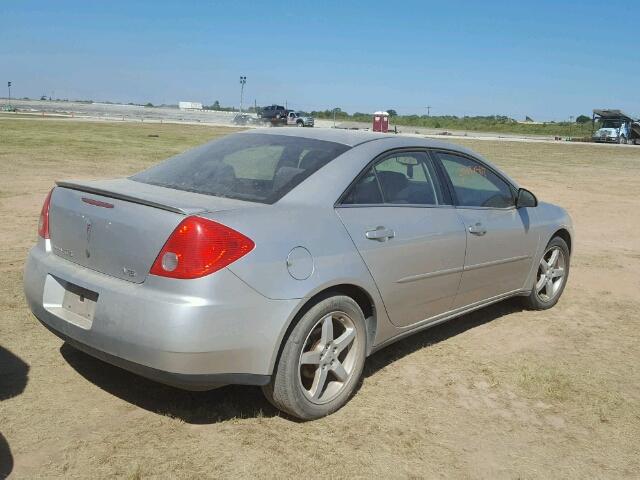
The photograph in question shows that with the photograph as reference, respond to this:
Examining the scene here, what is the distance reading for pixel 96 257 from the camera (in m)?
3.24

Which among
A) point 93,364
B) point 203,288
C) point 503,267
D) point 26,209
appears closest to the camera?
point 203,288

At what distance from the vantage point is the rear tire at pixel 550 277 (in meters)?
5.61

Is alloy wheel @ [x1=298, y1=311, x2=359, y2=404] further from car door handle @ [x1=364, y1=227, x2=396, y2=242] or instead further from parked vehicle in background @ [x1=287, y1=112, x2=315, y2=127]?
parked vehicle in background @ [x1=287, y1=112, x2=315, y2=127]

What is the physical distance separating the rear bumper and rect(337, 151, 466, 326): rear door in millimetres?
737

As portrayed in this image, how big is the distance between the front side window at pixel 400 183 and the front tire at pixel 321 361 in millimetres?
645

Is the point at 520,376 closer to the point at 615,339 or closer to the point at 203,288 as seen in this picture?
the point at 615,339

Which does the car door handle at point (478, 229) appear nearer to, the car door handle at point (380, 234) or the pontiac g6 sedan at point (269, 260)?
the pontiac g6 sedan at point (269, 260)

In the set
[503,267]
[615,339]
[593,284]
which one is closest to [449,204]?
[503,267]

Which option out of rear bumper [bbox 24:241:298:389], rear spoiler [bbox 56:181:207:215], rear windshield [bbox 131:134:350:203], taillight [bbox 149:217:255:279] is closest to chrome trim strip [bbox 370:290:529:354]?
rear bumper [bbox 24:241:298:389]

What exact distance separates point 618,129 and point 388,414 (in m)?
56.7

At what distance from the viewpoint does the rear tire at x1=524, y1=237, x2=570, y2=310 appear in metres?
5.61

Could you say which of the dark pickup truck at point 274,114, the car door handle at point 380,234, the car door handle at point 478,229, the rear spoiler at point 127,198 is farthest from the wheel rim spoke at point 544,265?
the dark pickup truck at point 274,114

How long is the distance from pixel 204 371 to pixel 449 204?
7.05 feet

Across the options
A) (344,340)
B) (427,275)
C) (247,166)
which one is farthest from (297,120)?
(344,340)
